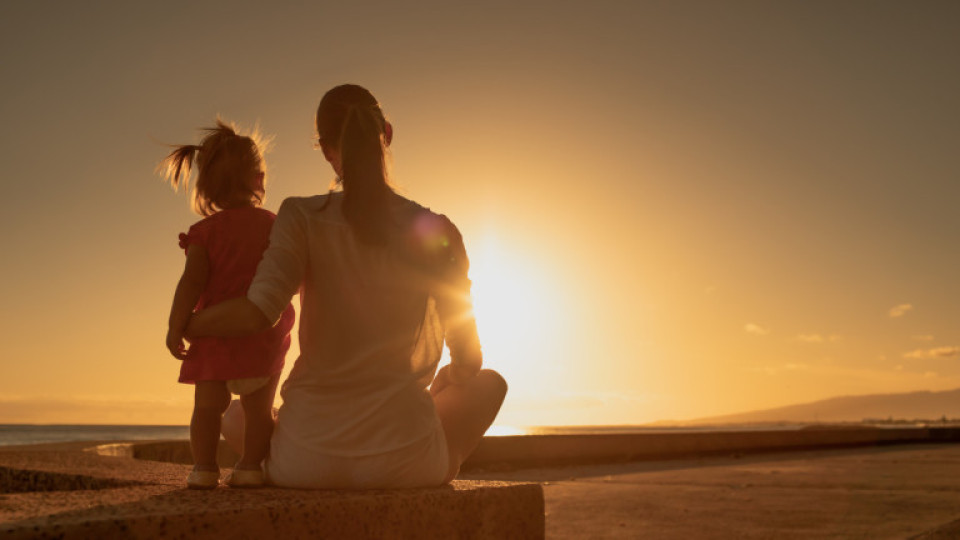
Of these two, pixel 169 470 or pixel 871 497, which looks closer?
pixel 169 470

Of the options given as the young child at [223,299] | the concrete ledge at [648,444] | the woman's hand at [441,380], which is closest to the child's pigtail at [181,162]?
the young child at [223,299]

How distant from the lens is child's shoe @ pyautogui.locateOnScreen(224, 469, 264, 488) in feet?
8.12

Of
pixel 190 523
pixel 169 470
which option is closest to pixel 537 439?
pixel 169 470

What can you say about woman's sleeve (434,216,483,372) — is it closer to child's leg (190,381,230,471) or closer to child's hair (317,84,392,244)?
child's hair (317,84,392,244)

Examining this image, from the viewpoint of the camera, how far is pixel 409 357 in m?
2.50

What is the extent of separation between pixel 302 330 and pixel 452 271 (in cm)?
53

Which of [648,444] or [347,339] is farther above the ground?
[347,339]

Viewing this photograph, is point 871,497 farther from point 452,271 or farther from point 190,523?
point 190,523

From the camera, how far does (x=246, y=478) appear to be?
248 cm

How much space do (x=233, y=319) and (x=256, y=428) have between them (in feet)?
1.56

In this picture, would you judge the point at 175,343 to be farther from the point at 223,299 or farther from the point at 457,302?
the point at 457,302

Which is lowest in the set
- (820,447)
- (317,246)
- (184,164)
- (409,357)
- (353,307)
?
(820,447)

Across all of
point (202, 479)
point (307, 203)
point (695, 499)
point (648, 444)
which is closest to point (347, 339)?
point (307, 203)

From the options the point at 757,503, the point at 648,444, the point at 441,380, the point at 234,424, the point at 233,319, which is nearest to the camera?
the point at 233,319
